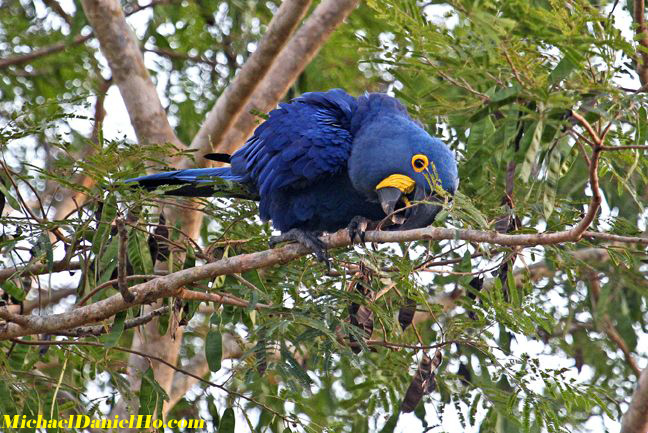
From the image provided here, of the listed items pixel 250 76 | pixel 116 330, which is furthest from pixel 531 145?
pixel 250 76

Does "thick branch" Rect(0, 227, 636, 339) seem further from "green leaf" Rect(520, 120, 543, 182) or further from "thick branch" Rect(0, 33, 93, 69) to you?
"thick branch" Rect(0, 33, 93, 69)

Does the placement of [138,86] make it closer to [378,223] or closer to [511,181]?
[378,223]

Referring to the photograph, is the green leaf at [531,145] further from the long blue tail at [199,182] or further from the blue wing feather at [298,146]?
the long blue tail at [199,182]

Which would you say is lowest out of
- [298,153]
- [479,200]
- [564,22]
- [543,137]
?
[543,137]

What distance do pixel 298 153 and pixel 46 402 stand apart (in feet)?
4.95

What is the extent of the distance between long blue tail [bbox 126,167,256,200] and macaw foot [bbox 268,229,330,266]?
35 centimetres

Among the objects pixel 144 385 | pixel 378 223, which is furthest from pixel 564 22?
pixel 144 385

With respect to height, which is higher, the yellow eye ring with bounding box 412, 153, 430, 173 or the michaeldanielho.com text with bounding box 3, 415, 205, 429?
the yellow eye ring with bounding box 412, 153, 430, 173

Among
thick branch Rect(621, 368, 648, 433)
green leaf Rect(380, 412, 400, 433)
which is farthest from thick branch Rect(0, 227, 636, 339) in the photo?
thick branch Rect(621, 368, 648, 433)

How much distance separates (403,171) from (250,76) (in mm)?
1883

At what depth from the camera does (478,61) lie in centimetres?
254

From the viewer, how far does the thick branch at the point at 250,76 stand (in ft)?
16.3

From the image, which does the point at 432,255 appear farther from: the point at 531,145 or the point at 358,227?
the point at 531,145

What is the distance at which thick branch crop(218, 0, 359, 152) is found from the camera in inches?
201
